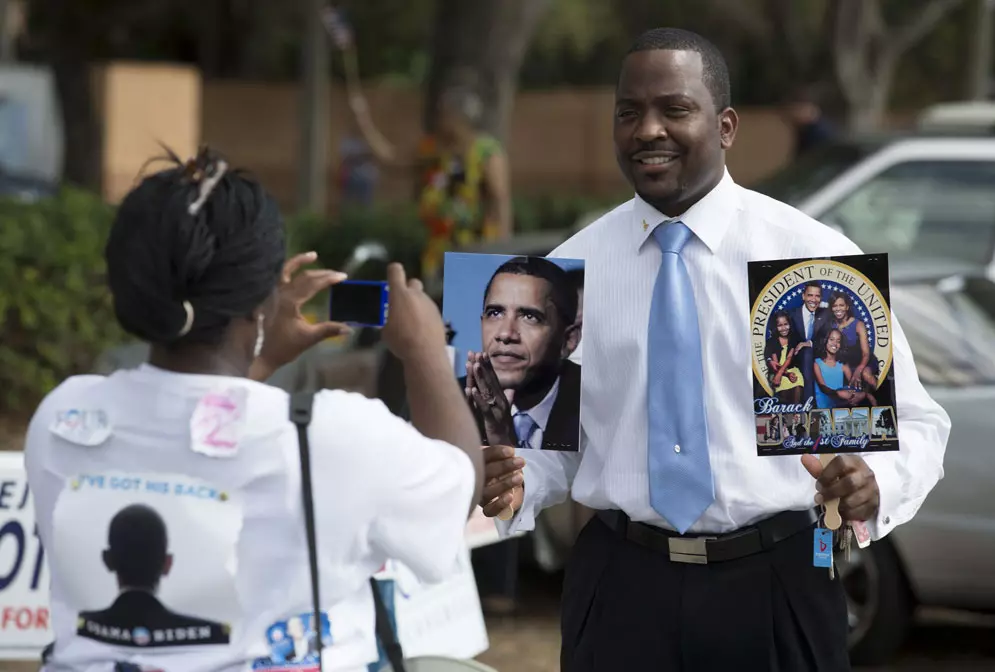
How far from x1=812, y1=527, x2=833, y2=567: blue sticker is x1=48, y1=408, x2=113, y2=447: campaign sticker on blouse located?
4.65 feet

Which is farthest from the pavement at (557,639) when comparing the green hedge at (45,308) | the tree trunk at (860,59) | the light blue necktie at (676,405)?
the tree trunk at (860,59)

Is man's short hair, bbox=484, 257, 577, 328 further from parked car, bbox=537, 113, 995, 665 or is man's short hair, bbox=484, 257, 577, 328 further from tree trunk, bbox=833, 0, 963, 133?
tree trunk, bbox=833, 0, 963, 133

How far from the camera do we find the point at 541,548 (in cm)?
668

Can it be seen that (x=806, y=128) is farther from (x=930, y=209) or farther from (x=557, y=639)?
(x=557, y=639)

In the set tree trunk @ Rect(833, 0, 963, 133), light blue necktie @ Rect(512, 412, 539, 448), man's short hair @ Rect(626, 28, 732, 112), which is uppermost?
tree trunk @ Rect(833, 0, 963, 133)

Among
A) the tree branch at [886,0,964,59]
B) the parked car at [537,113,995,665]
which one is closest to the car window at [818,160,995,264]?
the parked car at [537,113,995,665]

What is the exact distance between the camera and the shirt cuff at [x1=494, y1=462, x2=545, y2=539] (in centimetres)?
328

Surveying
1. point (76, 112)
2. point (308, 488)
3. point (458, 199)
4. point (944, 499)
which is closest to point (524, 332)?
point (308, 488)

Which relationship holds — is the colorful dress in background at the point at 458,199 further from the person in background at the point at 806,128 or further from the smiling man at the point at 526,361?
the smiling man at the point at 526,361

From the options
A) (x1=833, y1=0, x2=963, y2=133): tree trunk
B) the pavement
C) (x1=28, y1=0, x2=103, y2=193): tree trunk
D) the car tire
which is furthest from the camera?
(x1=28, y1=0, x2=103, y2=193): tree trunk

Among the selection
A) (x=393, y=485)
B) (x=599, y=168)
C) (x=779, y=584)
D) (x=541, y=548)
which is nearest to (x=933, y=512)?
(x=541, y=548)

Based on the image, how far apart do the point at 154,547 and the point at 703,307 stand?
4.32 ft

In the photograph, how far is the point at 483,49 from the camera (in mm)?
14609

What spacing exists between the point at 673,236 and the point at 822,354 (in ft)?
1.34
